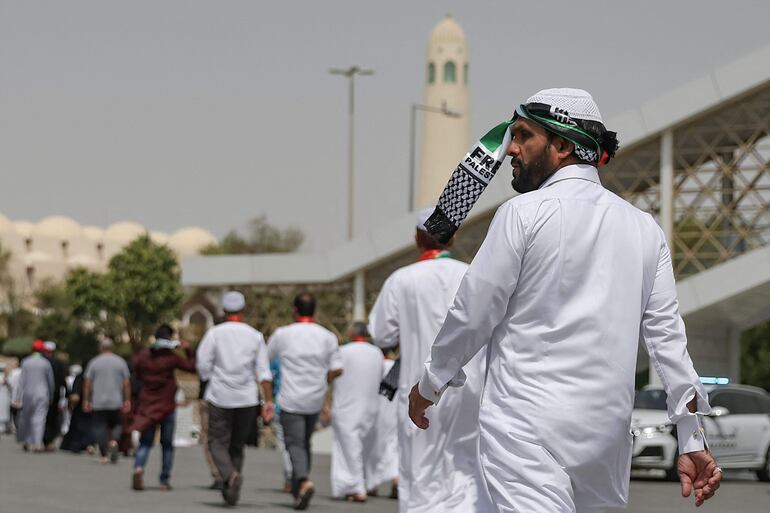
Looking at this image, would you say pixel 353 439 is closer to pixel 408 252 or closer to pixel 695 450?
pixel 695 450

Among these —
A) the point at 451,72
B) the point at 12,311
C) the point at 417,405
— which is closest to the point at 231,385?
the point at 417,405

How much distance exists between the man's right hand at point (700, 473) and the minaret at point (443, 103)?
99365mm

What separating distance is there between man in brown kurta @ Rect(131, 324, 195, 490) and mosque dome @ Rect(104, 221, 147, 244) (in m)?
153

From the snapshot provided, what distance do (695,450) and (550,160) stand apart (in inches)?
39.2

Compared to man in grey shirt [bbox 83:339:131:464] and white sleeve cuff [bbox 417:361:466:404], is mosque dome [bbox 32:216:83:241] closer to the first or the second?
man in grey shirt [bbox 83:339:131:464]

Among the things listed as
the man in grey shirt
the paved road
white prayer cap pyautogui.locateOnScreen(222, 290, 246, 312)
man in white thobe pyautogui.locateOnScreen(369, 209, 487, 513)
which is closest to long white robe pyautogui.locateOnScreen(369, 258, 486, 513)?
man in white thobe pyautogui.locateOnScreen(369, 209, 487, 513)

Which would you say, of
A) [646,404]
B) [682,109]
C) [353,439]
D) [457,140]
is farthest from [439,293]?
[457,140]

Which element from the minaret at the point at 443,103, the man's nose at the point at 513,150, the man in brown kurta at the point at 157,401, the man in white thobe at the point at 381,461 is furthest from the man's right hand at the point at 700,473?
the minaret at the point at 443,103

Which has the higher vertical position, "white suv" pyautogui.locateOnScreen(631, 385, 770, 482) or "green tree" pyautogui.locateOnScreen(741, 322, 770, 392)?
"green tree" pyautogui.locateOnScreen(741, 322, 770, 392)

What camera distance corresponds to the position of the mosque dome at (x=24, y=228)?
160 m

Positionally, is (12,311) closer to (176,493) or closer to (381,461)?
(381,461)

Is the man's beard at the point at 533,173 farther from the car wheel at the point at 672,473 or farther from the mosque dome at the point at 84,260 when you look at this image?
the mosque dome at the point at 84,260

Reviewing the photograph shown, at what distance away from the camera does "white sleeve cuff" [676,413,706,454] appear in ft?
16.7

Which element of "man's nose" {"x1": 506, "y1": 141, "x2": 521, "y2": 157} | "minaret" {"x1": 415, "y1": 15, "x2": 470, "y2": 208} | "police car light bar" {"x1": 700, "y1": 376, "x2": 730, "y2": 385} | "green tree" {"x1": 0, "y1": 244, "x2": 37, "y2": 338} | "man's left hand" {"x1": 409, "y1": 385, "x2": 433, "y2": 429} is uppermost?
"minaret" {"x1": 415, "y1": 15, "x2": 470, "y2": 208}
